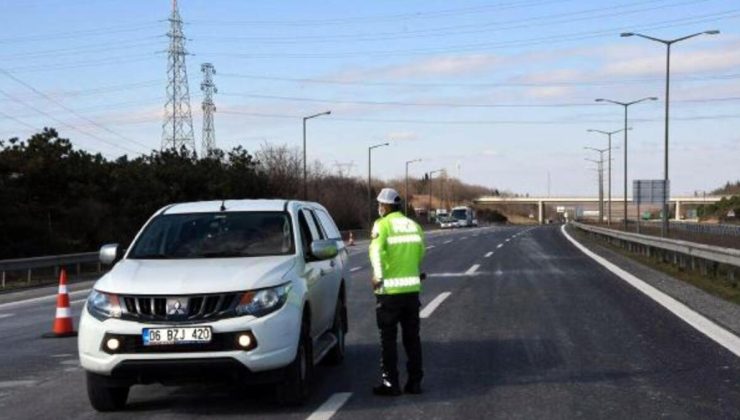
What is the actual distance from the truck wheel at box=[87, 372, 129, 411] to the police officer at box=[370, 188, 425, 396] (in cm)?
218

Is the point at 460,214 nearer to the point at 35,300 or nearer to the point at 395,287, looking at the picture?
the point at 35,300

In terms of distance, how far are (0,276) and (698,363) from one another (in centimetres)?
2256

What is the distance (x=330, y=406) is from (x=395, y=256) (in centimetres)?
141

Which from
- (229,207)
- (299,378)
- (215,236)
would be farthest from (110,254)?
(299,378)

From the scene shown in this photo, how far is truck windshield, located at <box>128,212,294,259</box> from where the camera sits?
7844 millimetres

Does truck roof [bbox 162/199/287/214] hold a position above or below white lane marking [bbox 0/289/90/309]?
above

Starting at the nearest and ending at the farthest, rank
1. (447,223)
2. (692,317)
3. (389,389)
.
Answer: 1. (389,389)
2. (692,317)
3. (447,223)

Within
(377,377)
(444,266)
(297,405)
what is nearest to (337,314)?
(377,377)

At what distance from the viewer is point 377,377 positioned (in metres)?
8.55

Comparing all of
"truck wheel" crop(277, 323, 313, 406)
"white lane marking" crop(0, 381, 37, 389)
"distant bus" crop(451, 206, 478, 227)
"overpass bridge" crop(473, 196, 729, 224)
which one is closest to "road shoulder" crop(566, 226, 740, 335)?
"truck wheel" crop(277, 323, 313, 406)

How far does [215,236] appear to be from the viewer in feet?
26.4

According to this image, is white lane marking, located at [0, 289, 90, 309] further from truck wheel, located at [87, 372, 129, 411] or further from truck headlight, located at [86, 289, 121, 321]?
truck headlight, located at [86, 289, 121, 321]

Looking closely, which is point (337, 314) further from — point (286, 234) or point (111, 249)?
point (111, 249)

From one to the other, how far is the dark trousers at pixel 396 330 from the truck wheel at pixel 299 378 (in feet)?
2.23
